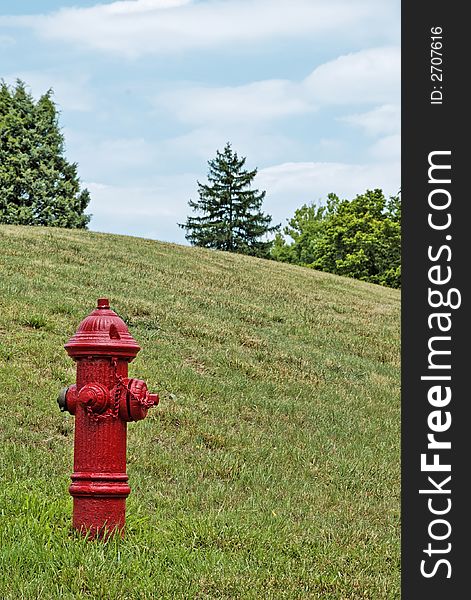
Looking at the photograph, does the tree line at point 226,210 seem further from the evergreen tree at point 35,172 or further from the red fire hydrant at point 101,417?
the red fire hydrant at point 101,417

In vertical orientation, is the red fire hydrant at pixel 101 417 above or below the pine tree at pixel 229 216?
below

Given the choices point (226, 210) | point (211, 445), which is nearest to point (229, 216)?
point (226, 210)

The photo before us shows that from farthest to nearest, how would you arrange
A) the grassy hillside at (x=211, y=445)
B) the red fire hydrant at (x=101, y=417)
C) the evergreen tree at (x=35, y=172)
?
the evergreen tree at (x=35, y=172), the red fire hydrant at (x=101, y=417), the grassy hillside at (x=211, y=445)

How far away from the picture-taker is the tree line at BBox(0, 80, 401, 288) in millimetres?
48656

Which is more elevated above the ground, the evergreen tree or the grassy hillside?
the evergreen tree

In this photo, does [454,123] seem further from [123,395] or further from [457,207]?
[123,395]

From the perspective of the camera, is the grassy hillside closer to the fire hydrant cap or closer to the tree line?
the fire hydrant cap

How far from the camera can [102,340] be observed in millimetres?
5305

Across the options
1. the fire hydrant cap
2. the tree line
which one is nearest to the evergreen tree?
the tree line

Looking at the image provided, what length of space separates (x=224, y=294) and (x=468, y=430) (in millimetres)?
15614

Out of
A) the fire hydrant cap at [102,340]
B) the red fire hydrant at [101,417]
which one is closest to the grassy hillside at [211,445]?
the red fire hydrant at [101,417]

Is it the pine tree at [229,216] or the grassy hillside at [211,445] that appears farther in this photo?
the pine tree at [229,216]

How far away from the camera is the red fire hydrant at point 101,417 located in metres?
5.27

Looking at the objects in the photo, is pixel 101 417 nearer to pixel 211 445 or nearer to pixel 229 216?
pixel 211 445
